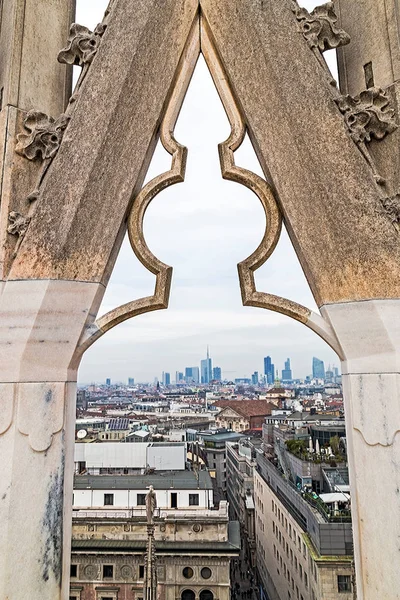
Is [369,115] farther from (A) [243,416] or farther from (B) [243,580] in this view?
(A) [243,416]

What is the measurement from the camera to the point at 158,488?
24.5 meters

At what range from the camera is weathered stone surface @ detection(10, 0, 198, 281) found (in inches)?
A: 146

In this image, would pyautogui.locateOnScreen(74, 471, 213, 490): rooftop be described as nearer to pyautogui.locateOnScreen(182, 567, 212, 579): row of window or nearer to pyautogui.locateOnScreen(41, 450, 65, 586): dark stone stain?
pyautogui.locateOnScreen(182, 567, 212, 579): row of window

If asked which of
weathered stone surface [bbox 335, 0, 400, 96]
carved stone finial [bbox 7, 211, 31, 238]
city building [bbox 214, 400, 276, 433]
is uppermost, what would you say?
weathered stone surface [bbox 335, 0, 400, 96]

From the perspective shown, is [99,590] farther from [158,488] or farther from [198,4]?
[198,4]

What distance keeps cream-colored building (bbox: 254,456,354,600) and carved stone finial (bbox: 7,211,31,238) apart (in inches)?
778

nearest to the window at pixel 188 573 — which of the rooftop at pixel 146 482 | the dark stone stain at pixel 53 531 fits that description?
the rooftop at pixel 146 482

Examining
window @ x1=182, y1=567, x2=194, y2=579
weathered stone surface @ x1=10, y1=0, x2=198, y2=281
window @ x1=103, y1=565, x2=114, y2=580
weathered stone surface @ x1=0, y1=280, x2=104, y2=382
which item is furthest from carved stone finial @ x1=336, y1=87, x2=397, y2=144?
window @ x1=103, y1=565, x2=114, y2=580

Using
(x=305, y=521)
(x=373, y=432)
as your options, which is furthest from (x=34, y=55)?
(x=305, y=521)

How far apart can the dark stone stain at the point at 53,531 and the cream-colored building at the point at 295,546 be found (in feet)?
62.0

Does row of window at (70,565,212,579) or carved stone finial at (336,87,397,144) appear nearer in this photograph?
carved stone finial at (336,87,397,144)

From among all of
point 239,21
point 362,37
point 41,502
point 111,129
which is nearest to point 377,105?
point 362,37

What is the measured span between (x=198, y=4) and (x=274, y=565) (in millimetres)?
36413

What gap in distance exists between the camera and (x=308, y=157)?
3.75m
